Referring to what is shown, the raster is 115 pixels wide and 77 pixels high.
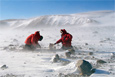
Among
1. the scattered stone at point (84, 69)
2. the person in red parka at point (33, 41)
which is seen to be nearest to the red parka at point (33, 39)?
the person in red parka at point (33, 41)

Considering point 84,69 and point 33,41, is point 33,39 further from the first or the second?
point 84,69

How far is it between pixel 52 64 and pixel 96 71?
5.14ft

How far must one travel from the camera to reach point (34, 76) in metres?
3.85

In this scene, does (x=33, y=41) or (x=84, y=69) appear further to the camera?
(x=33, y=41)

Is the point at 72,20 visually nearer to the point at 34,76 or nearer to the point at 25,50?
the point at 25,50

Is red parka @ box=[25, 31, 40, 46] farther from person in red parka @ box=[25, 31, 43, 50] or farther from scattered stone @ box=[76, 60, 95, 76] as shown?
scattered stone @ box=[76, 60, 95, 76]

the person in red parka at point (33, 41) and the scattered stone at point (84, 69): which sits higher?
the person in red parka at point (33, 41)

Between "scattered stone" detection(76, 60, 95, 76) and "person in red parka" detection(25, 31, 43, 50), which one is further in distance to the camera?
"person in red parka" detection(25, 31, 43, 50)

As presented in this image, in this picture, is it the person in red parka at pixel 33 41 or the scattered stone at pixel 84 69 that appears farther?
the person in red parka at pixel 33 41

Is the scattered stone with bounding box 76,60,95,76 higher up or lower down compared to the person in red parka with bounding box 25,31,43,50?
lower down

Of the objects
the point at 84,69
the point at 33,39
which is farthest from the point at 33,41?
the point at 84,69

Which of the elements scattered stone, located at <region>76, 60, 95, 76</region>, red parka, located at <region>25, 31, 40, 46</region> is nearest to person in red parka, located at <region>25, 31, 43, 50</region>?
red parka, located at <region>25, 31, 40, 46</region>

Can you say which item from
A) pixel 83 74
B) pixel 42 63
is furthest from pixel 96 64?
pixel 42 63

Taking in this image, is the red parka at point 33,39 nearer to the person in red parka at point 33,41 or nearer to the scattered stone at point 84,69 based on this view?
the person in red parka at point 33,41
